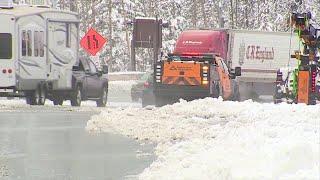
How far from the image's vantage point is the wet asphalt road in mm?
9680

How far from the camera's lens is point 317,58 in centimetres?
1870

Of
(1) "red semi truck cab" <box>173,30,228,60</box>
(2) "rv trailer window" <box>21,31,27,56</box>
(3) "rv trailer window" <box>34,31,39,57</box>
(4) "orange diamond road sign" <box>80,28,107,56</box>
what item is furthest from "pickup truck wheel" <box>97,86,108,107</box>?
(1) "red semi truck cab" <box>173,30,228,60</box>

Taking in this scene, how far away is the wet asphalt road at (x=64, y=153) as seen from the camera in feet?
31.8

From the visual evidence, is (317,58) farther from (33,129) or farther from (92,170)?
(92,170)

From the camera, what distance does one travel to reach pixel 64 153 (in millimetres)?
11523

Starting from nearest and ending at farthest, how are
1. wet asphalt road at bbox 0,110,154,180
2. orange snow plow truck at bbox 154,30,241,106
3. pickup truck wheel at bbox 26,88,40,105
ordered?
wet asphalt road at bbox 0,110,154,180 < orange snow plow truck at bbox 154,30,241,106 < pickup truck wheel at bbox 26,88,40,105

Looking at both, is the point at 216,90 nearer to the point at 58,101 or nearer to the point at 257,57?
the point at 58,101

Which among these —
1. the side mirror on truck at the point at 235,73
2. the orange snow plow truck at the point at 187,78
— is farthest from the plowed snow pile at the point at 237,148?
the side mirror on truck at the point at 235,73

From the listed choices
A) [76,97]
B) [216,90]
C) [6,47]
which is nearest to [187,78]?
[216,90]

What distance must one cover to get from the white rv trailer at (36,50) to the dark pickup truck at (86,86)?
262mm

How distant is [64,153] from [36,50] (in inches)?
488

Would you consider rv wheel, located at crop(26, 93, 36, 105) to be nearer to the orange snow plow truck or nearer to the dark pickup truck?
the dark pickup truck

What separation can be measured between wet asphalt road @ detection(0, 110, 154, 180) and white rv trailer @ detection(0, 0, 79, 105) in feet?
22.7

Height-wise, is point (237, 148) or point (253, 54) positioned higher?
point (253, 54)
